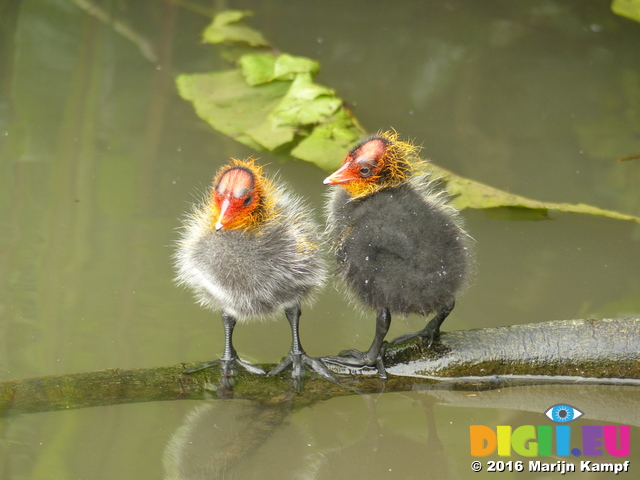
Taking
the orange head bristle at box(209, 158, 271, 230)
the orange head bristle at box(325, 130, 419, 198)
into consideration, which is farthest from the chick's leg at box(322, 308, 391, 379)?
the orange head bristle at box(209, 158, 271, 230)

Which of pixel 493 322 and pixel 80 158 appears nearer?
pixel 493 322

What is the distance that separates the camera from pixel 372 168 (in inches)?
110

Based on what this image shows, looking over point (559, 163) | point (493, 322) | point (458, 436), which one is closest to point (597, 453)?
point (458, 436)

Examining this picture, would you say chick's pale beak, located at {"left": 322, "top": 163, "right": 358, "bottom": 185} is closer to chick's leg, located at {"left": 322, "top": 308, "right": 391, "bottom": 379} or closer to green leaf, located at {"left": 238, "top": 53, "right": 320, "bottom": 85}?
chick's leg, located at {"left": 322, "top": 308, "right": 391, "bottom": 379}

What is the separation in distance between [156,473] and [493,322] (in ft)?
5.33

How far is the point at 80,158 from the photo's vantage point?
Answer: 414cm

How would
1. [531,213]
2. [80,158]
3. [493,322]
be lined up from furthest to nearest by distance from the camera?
1. [80,158]
2. [531,213]
3. [493,322]

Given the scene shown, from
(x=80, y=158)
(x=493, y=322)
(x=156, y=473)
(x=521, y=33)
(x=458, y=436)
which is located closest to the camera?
(x=156, y=473)

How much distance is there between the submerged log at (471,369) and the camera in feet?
9.07

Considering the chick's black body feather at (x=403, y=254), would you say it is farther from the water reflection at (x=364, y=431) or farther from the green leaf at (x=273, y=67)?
the green leaf at (x=273, y=67)

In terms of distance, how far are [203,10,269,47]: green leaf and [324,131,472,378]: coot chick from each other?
2.38m

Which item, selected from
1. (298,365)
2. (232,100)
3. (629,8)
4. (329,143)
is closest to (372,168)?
(298,365)

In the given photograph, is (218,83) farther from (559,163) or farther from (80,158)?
(559,163)

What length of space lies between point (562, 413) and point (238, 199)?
4.85 feet
